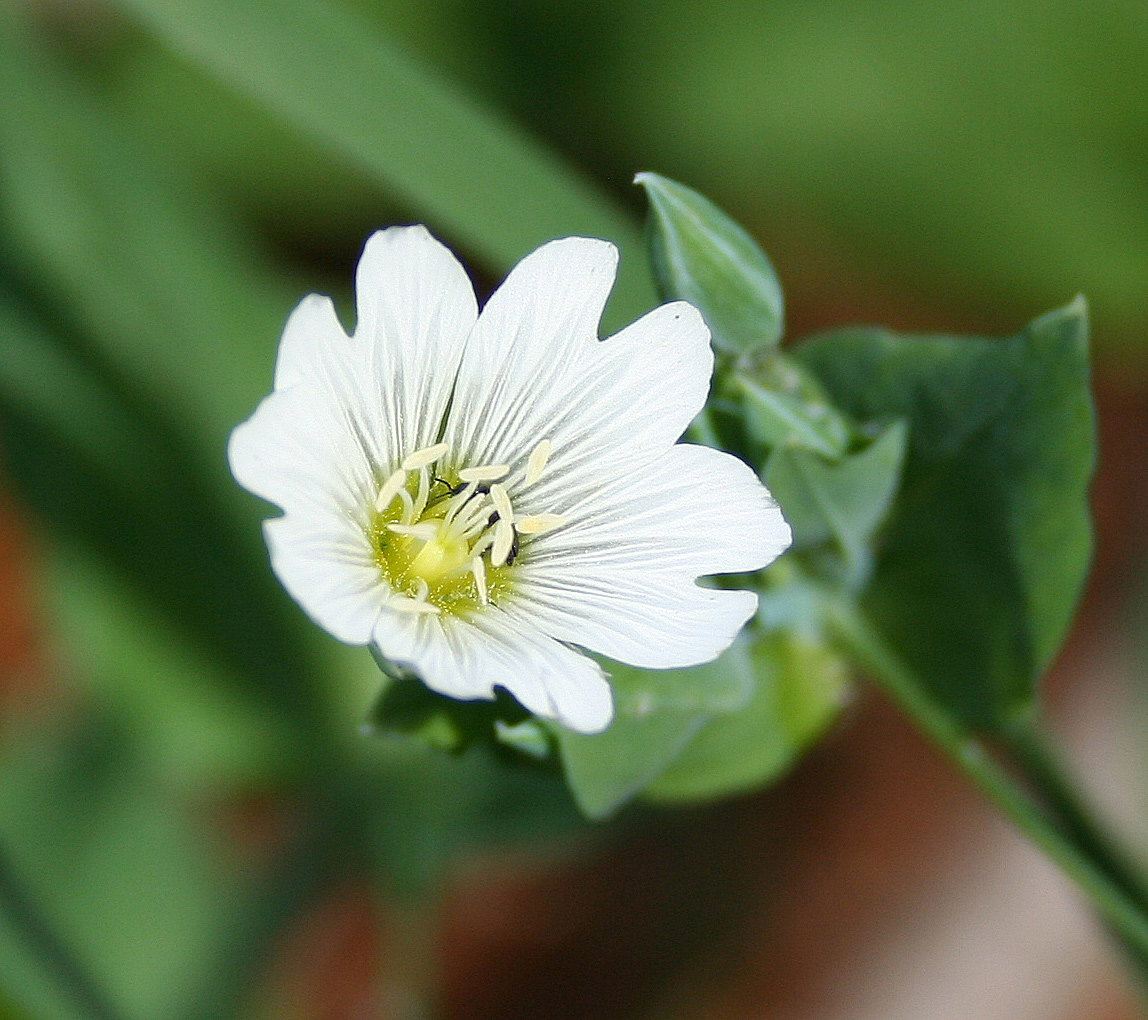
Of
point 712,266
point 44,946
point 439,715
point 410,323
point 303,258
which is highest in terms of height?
point 712,266

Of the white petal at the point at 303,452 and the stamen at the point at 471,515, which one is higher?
the white petal at the point at 303,452

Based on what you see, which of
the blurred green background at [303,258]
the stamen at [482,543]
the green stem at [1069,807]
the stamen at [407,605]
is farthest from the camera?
the blurred green background at [303,258]

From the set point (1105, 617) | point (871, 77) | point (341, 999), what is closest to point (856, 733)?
point (1105, 617)

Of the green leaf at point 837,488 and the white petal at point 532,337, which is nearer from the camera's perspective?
the white petal at point 532,337

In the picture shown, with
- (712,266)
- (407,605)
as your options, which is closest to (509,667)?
(407,605)

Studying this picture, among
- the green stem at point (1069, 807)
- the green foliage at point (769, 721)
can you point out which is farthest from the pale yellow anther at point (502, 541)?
the green stem at point (1069, 807)

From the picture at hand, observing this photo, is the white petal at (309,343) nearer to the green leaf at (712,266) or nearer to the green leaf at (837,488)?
the green leaf at (712,266)

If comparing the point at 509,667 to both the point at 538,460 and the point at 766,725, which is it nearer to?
the point at 538,460
